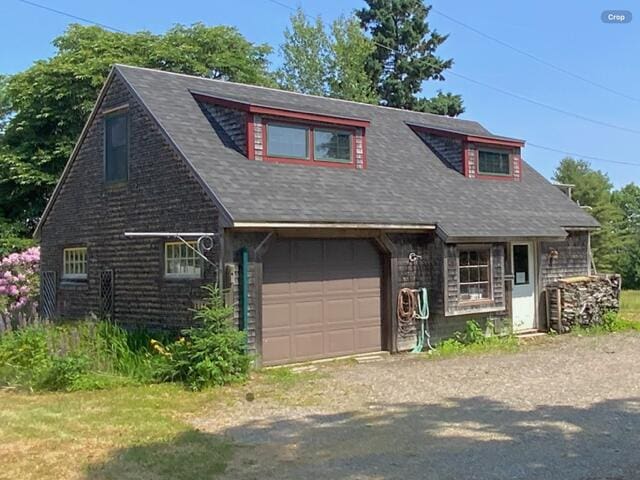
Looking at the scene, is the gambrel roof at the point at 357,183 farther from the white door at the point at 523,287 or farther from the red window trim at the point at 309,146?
the white door at the point at 523,287

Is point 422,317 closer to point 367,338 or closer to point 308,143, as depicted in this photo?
point 367,338

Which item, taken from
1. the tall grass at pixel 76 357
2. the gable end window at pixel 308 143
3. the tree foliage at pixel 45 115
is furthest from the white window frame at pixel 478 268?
the tree foliage at pixel 45 115

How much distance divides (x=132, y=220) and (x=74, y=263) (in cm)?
285

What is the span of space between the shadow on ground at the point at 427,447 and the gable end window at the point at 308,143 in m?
6.54

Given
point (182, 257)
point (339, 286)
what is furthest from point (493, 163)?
point (182, 257)

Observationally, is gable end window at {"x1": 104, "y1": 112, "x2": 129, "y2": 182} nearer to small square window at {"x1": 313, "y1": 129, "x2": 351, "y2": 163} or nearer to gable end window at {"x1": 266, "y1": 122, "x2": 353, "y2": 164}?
gable end window at {"x1": 266, "y1": 122, "x2": 353, "y2": 164}

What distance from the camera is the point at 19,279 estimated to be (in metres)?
20.3

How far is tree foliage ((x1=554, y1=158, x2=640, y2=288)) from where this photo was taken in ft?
158

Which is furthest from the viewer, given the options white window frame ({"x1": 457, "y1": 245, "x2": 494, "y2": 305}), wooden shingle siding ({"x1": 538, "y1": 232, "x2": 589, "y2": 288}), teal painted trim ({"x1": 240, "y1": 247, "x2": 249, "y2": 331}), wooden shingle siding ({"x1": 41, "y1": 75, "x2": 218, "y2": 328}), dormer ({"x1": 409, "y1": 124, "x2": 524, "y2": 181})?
dormer ({"x1": 409, "y1": 124, "x2": 524, "y2": 181})

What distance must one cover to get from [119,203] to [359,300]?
17.0 feet

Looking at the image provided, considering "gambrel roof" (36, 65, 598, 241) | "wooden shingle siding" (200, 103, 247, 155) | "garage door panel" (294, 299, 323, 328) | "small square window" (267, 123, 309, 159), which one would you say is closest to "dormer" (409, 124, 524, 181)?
"gambrel roof" (36, 65, 598, 241)

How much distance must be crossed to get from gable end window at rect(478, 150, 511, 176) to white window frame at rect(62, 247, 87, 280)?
989cm

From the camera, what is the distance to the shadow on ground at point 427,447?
6.11 m

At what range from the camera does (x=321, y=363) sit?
12.8m
